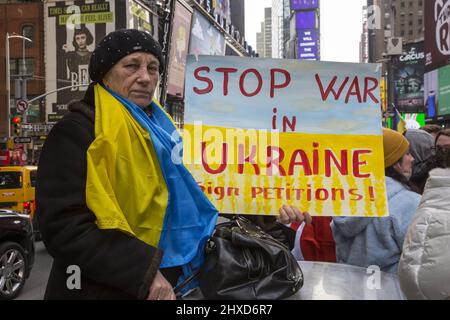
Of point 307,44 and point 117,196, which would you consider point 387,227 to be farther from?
point 307,44

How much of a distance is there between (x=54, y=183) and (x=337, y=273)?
1.27 metres

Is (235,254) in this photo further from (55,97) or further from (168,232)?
(55,97)

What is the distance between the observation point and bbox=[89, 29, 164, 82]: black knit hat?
212 centimetres

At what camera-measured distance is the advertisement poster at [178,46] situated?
57.2m

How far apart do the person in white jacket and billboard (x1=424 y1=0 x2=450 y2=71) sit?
3574cm

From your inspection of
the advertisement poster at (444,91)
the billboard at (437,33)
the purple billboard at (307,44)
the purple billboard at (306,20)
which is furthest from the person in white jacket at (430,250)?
the purple billboard at (306,20)

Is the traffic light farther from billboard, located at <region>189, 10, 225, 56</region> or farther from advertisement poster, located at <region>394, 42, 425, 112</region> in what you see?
advertisement poster, located at <region>394, 42, 425, 112</region>

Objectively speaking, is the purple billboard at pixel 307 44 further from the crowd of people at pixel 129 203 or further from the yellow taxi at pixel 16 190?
the crowd of people at pixel 129 203

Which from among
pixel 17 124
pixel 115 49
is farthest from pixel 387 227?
pixel 17 124

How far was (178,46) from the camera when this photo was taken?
191ft

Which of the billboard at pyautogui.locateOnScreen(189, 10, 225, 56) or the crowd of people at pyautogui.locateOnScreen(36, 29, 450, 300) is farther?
the billboard at pyautogui.locateOnScreen(189, 10, 225, 56)

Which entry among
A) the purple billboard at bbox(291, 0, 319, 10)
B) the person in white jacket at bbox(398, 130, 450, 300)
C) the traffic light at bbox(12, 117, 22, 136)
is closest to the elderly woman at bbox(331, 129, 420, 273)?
the person in white jacket at bbox(398, 130, 450, 300)

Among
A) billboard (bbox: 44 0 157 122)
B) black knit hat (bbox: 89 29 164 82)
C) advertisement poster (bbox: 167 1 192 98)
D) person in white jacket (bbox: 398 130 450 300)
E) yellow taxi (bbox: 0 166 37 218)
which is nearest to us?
person in white jacket (bbox: 398 130 450 300)
